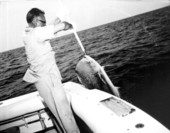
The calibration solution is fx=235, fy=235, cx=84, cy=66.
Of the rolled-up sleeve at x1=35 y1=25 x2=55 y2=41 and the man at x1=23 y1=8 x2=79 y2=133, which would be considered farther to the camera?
the man at x1=23 y1=8 x2=79 y2=133

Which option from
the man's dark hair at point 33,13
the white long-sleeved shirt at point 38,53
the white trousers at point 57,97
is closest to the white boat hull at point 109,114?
the white trousers at point 57,97

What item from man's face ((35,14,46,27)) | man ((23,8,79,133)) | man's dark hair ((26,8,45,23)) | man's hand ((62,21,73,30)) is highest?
man's dark hair ((26,8,45,23))

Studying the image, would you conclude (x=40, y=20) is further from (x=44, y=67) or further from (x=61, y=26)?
(x=44, y=67)

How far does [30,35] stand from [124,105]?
4.05ft

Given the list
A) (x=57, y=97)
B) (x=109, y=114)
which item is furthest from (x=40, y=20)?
(x=109, y=114)

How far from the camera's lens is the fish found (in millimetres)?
3258

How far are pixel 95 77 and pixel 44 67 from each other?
93cm

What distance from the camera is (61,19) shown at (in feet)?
7.93

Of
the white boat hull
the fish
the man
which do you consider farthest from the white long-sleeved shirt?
the fish

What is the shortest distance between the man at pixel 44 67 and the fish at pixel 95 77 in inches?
29.9

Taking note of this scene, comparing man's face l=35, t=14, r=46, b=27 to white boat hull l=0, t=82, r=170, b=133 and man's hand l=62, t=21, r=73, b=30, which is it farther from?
white boat hull l=0, t=82, r=170, b=133

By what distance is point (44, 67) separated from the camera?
101 inches

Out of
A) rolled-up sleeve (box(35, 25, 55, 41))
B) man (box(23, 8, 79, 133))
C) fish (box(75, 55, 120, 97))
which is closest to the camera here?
rolled-up sleeve (box(35, 25, 55, 41))

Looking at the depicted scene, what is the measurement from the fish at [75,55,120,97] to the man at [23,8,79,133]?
2.49 feet
